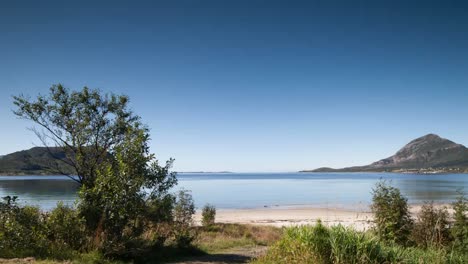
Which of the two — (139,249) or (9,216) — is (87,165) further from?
(139,249)

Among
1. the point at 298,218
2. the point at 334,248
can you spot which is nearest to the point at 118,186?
the point at 334,248

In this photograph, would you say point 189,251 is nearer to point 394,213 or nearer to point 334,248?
point 394,213

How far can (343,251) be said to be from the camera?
7.69 metres

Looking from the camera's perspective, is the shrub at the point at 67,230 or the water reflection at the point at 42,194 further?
the water reflection at the point at 42,194

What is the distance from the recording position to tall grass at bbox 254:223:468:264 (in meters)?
7.68

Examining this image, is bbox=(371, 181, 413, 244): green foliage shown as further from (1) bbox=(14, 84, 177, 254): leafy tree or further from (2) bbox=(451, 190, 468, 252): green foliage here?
(1) bbox=(14, 84, 177, 254): leafy tree

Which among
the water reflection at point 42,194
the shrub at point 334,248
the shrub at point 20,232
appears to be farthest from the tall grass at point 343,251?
the water reflection at point 42,194

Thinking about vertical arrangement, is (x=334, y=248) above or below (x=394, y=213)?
above

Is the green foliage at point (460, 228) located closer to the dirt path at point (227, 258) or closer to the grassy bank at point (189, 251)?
the grassy bank at point (189, 251)

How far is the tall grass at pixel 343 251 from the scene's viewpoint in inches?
303

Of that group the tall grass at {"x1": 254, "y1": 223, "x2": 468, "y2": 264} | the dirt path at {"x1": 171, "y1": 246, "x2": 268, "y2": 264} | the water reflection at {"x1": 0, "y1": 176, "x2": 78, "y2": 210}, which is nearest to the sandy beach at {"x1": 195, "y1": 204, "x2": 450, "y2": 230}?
the dirt path at {"x1": 171, "y1": 246, "x2": 268, "y2": 264}

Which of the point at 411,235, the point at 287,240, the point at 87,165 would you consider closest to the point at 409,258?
the point at 287,240

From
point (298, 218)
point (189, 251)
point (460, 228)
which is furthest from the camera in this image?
point (298, 218)

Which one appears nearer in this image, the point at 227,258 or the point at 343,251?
the point at 343,251
